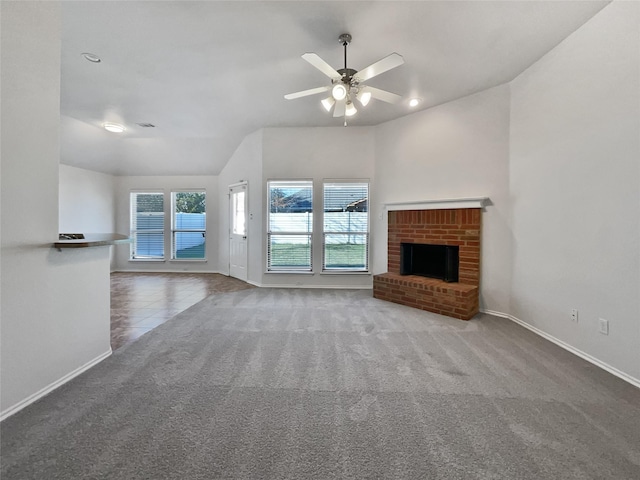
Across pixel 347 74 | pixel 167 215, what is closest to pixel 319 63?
pixel 347 74

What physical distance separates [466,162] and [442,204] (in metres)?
0.64

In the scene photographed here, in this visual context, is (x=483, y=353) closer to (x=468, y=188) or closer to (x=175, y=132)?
(x=468, y=188)

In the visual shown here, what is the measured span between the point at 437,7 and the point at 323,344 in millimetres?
3045

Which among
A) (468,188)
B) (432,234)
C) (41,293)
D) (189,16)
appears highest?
(189,16)

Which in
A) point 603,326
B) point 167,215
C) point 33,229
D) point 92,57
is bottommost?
point 603,326

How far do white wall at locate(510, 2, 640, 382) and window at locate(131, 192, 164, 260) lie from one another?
24.0 feet

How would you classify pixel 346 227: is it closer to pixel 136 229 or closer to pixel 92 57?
pixel 92 57

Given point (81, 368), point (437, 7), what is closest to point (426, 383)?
point (81, 368)

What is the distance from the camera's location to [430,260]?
4258 millimetres

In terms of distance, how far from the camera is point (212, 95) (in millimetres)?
3771

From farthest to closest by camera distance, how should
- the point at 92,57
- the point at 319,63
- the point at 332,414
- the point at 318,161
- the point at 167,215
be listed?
the point at 167,215 < the point at 318,161 < the point at 92,57 < the point at 319,63 < the point at 332,414

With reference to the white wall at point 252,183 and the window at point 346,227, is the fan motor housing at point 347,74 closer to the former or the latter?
the window at point 346,227

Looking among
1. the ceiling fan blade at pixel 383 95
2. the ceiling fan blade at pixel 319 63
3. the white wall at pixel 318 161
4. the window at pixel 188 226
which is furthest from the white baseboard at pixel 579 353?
the window at pixel 188 226

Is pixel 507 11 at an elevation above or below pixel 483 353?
above
